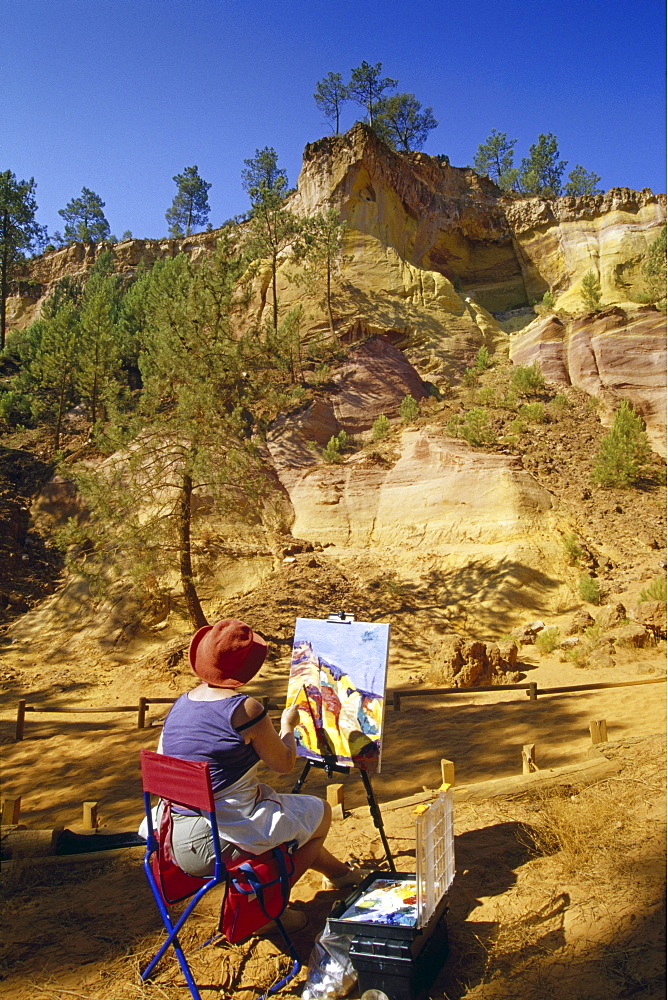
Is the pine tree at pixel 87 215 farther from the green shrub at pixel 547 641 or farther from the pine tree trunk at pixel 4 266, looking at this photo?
the green shrub at pixel 547 641

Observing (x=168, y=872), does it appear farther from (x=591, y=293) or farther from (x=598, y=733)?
(x=591, y=293)

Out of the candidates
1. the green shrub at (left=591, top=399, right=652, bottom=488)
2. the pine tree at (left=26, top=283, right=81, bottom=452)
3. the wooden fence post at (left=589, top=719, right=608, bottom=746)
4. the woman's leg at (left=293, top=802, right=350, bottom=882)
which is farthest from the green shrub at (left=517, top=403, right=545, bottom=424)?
the woman's leg at (left=293, top=802, right=350, bottom=882)

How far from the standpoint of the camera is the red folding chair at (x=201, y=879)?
2.98m

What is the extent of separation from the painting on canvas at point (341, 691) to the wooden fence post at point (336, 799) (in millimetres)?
1021

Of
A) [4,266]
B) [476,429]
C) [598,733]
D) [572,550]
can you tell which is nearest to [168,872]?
[598,733]

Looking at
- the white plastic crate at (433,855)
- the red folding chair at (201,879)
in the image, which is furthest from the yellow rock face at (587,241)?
the red folding chair at (201,879)

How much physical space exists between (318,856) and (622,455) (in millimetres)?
15868

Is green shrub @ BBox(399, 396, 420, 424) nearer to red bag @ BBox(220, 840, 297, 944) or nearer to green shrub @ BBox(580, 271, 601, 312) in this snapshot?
green shrub @ BBox(580, 271, 601, 312)

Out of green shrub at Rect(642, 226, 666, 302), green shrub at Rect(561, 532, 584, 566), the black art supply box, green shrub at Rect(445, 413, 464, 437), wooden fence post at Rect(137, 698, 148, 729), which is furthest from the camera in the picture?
green shrub at Rect(642, 226, 666, 302)

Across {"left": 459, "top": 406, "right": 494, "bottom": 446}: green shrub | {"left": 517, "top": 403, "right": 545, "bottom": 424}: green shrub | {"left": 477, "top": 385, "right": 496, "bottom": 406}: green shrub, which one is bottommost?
{"left": 459, "top": 406, "right": 494, "bottom": 446}: green shrub

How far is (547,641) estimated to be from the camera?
12.2 meters

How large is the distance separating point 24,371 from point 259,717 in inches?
1033

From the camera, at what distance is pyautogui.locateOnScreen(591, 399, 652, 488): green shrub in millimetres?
16844

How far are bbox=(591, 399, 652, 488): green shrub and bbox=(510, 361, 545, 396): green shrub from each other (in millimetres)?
4084
